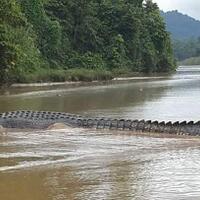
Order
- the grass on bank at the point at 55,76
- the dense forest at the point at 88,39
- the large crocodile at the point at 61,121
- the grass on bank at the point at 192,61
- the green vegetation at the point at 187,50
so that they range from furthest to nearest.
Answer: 1. the green vegetation at the point at 187,50
2. the grass on bank at the point at 192,61
3. the dense forest at the point at 88,39
4. the grass on bank at the point at 55,76
5. the large crocodile at the point at 61,121

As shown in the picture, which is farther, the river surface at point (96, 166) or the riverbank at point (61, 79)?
the riverbank at point (61, 79)

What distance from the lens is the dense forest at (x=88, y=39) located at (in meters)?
40.5

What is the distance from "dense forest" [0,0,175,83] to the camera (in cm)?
4045

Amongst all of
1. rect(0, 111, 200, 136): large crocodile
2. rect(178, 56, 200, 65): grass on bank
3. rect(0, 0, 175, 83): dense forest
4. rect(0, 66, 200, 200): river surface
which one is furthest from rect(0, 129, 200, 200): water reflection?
rect(178, 56, 200, 65): grass on bank

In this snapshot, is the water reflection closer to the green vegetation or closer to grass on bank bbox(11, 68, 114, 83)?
grass on bank bbox(11, 68, 114, 83)

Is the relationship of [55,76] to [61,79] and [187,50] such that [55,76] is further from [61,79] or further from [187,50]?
[187,50]

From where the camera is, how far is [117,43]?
6188cm

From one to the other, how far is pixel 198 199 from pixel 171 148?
4086mm

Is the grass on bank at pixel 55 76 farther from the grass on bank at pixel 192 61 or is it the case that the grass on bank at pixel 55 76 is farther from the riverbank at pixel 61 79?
the grass on bank at pixel 192 61

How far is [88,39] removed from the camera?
5888cm

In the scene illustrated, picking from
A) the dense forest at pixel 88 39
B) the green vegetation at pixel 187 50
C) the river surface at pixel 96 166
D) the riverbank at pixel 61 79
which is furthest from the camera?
the green vegetation at pixel 187 50

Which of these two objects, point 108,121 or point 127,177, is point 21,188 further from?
point 108,121

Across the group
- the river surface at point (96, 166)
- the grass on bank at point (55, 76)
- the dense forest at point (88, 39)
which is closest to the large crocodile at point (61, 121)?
the river surface at point (96, 166)

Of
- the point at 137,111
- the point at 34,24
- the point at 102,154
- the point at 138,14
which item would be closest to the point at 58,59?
the point at 34,24
